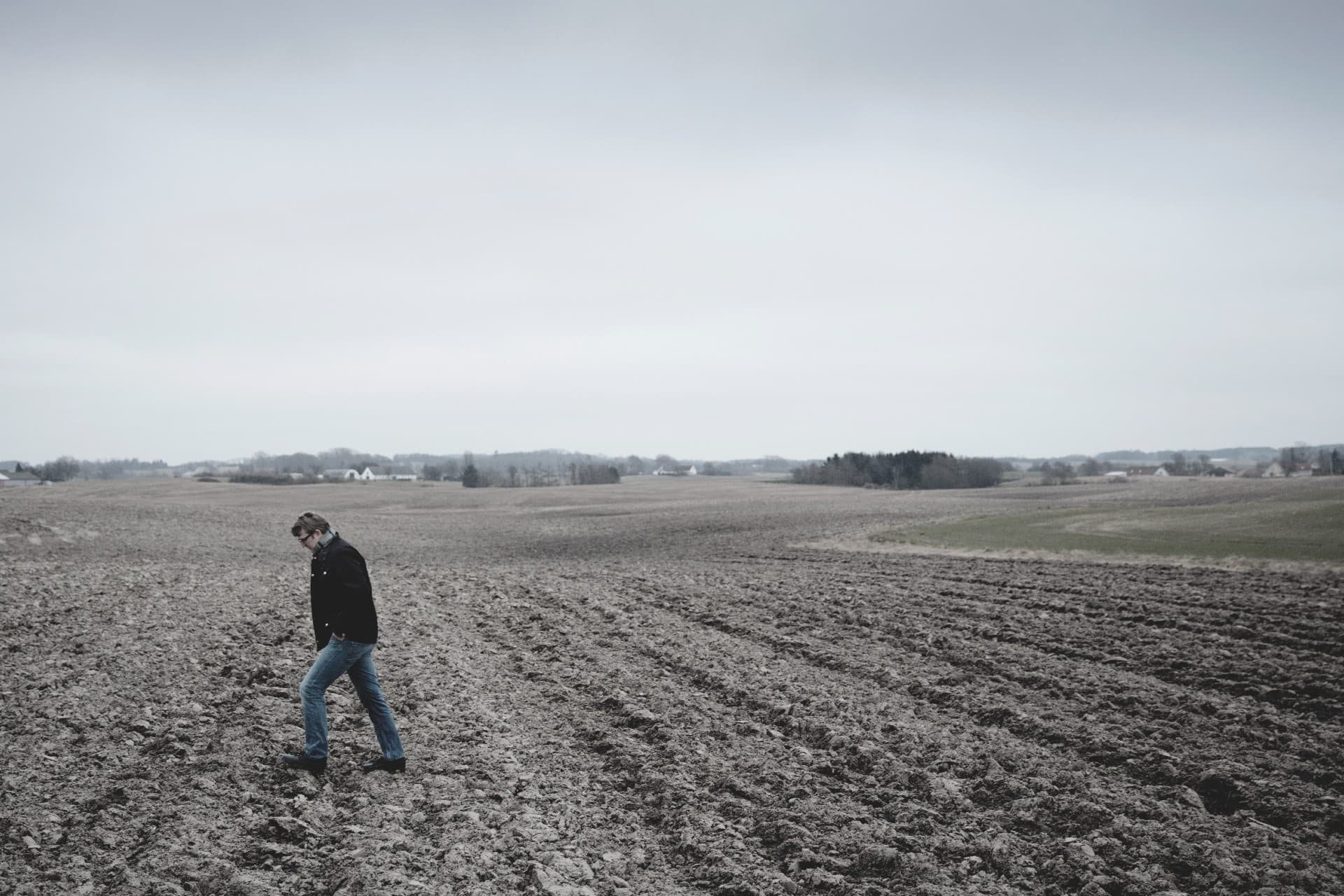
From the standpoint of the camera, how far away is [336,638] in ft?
27.1

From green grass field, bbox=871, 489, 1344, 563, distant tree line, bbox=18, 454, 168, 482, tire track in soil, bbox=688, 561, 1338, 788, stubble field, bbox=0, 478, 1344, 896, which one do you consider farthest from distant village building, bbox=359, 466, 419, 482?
tire track in soil, bbox=688, 561, 1338, 788

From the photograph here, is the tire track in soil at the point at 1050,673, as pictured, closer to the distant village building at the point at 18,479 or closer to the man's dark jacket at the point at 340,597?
the man's dark jacket at the point at 340,597

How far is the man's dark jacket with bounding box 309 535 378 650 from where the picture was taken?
818 cm

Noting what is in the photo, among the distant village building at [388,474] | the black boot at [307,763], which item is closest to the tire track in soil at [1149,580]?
the black boot at [307,763]


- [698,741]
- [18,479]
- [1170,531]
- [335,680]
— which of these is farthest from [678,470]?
[335,680]

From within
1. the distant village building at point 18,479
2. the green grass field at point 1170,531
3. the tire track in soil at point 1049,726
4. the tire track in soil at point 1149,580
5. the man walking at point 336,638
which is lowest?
the tire track in soil at point 1049,726

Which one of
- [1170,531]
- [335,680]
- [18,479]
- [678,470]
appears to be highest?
[18,479]

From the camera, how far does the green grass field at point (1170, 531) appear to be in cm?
2661

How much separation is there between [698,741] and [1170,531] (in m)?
30.0

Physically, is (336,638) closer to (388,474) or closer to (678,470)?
(388,474)

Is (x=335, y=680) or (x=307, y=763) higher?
(x=335, y=680)

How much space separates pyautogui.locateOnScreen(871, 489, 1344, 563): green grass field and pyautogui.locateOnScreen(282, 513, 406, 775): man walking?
992 inches

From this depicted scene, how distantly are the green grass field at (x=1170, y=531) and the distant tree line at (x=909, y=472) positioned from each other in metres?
60.3

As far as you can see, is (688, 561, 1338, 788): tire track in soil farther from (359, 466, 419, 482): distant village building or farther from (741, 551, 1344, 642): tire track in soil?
(359, 466, 419, 482): distant village building
